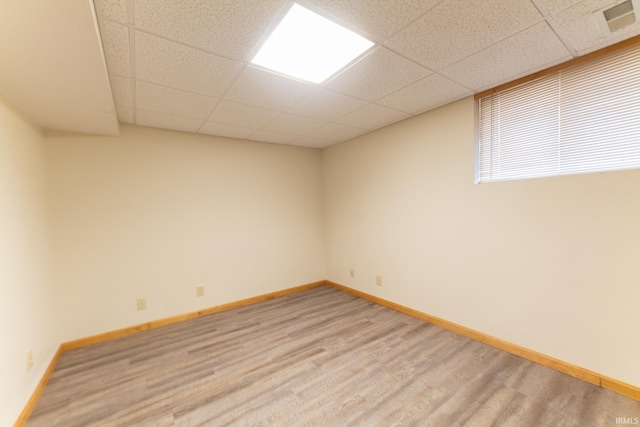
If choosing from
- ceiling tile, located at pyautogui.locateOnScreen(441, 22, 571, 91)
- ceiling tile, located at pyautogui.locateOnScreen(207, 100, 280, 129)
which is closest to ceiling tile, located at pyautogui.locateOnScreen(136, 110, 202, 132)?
ceiling tile, located at pyautogui.locateOnScreen(207, 100, 280, 129)

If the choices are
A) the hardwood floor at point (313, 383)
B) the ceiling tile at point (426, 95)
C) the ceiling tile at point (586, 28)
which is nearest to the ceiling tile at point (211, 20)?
the ceiling tile at point (426, 95)

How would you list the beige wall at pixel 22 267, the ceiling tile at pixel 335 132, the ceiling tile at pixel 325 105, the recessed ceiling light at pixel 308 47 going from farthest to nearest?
the ceiling tile at pixel 335 132 → the ceiling tile at pixel 325 105 → the beige wall at pixel 22 267 → the recessed ceiling light at pixel 308 47

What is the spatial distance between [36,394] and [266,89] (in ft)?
9.44

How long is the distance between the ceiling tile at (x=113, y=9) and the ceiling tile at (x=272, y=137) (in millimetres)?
1964


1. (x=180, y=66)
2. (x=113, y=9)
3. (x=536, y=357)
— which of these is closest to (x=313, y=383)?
(x=536, y=357)

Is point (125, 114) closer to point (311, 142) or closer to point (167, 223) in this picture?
point (167, 223)

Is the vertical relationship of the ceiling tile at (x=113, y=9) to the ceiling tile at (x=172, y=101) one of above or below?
above

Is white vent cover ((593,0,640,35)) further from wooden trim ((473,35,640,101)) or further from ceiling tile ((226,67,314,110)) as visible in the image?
ceiling tile ((226,67,314,110))

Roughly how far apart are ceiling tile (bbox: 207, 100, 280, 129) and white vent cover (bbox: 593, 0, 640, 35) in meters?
2.38

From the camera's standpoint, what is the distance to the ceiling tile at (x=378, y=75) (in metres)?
1.78

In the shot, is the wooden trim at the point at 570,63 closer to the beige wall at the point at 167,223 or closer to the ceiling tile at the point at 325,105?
the ceiling tile at the point at 325,105

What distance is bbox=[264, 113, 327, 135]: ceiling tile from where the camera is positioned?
2.84m

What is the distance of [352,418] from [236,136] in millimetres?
3257

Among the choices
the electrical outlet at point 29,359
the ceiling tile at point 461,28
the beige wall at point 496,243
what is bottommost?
the electrical outlet at point 29,359
